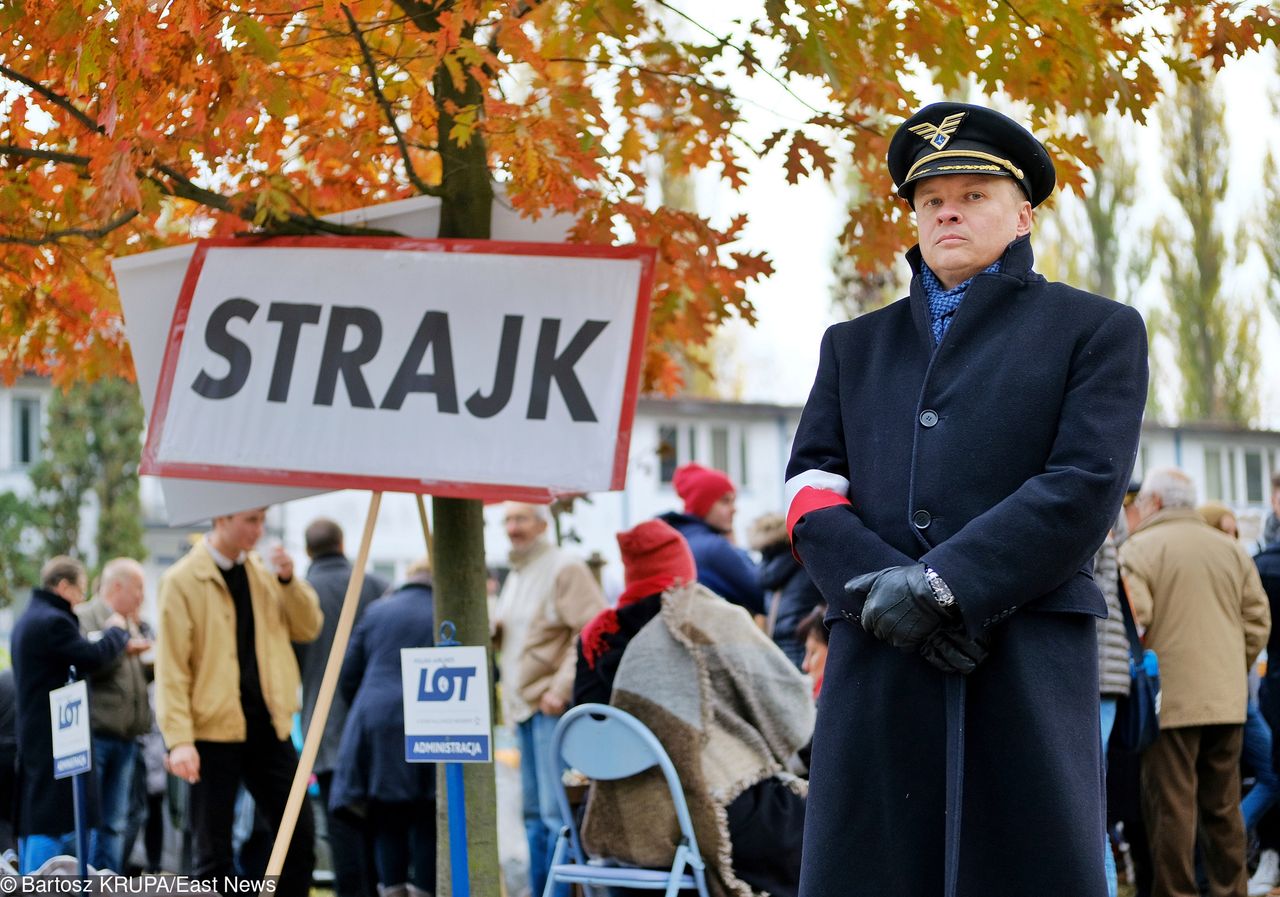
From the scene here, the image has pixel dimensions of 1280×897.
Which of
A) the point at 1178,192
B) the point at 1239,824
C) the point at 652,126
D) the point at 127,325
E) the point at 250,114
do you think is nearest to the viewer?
the point at 250,114

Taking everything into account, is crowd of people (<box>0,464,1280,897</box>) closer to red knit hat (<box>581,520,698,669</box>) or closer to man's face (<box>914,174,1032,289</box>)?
red knit hat (<box>581,520,698,669</box>)

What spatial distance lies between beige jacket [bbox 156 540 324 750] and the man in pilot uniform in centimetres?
450

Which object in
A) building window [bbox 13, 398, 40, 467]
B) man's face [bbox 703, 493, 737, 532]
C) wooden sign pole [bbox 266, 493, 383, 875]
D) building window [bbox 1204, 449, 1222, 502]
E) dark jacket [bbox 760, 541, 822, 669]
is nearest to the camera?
wooden sign pole [bbox 266, 493, 383, 875]

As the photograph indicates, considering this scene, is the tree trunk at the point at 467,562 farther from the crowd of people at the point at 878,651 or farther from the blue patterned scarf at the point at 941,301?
the blue patterned scarf at the point at 941,301

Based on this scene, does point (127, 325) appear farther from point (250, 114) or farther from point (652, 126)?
point (652, 126)

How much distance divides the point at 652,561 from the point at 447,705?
1.23 metres

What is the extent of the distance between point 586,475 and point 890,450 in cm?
192

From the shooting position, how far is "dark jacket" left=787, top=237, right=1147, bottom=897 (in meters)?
2.91

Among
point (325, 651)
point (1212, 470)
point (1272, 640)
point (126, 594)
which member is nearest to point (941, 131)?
point (1272, 640)

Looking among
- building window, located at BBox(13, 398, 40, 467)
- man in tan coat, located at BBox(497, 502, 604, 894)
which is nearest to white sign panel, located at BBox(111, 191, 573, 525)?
man in tan coat, located at BBox(497, 502, 604, 894)

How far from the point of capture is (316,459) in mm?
5172

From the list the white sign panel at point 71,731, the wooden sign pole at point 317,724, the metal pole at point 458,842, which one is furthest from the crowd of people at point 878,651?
the wooden sign pole at point 317,724

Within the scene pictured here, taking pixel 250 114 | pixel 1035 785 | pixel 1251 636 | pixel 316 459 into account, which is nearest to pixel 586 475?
pixel 316 459

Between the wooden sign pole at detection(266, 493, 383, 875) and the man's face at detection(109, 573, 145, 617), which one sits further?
the man's face at detection(109, 573, 145, 617)
